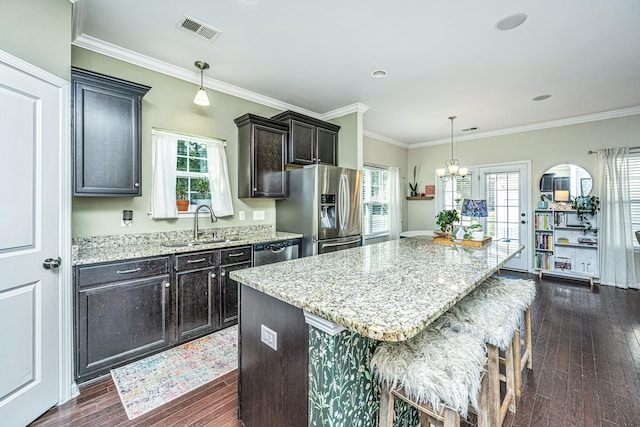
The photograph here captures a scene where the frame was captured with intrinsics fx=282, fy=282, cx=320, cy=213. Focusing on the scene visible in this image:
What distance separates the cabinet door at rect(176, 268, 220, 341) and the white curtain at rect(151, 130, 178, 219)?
2.46 ft

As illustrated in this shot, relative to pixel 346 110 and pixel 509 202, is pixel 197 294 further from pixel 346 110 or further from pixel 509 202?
pixel 509 202

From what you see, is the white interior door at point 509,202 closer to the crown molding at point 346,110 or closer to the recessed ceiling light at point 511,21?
the crown molding at point 346,110

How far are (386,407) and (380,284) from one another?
0.50 metres

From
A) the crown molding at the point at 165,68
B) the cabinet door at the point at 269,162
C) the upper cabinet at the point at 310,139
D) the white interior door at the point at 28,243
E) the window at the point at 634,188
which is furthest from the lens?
the window at the point at 634,188

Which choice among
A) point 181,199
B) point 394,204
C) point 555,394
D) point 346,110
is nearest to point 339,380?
point 555,394

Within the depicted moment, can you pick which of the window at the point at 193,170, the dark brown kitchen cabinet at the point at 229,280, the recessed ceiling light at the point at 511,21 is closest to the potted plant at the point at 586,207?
the recessed ceiling light at the point at 511,21

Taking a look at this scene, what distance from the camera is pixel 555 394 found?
192 cm

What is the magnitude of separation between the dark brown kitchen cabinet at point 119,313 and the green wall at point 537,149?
224 inches

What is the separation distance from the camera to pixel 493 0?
2.00 metres

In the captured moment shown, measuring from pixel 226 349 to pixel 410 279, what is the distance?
6.23ft

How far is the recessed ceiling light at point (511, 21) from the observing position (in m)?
2.17

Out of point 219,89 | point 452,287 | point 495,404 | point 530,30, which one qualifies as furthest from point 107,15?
point 495,404

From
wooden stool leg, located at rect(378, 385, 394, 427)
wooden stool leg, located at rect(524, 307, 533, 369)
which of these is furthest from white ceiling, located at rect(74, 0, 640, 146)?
wooden stool leg, located at rect(378, 385, 394, 427)

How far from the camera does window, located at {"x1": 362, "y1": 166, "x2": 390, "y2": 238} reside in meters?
5.60
